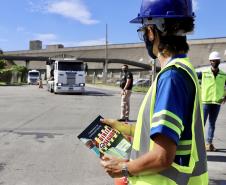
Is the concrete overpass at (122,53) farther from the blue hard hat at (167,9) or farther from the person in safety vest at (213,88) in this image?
the blue hard hat at (167,9)

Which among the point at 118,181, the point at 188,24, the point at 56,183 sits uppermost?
the point at 188,24

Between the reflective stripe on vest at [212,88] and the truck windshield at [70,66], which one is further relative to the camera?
the truck windshield at [70,66]

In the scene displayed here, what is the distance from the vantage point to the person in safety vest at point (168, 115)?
2.32m

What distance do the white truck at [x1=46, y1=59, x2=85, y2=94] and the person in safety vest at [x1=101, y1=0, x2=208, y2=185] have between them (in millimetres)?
32778

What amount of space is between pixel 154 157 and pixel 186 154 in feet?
0.60

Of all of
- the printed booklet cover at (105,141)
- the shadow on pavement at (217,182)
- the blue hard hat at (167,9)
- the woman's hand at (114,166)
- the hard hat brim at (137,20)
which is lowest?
the shadow on pavement at (217,182)

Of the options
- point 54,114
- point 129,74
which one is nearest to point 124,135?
point 129,74

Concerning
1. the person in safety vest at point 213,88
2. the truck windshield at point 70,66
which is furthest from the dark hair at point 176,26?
the truck windshield at point 70,66

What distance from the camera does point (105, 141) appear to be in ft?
9.66

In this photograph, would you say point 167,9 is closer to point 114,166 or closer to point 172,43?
point 172,43

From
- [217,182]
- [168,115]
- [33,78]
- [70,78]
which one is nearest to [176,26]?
[168,115]

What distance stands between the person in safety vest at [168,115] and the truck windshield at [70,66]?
33.2 metres

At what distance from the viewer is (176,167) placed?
7.76ft

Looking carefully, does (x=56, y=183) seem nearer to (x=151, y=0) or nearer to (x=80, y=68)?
(x=151, y=0)
